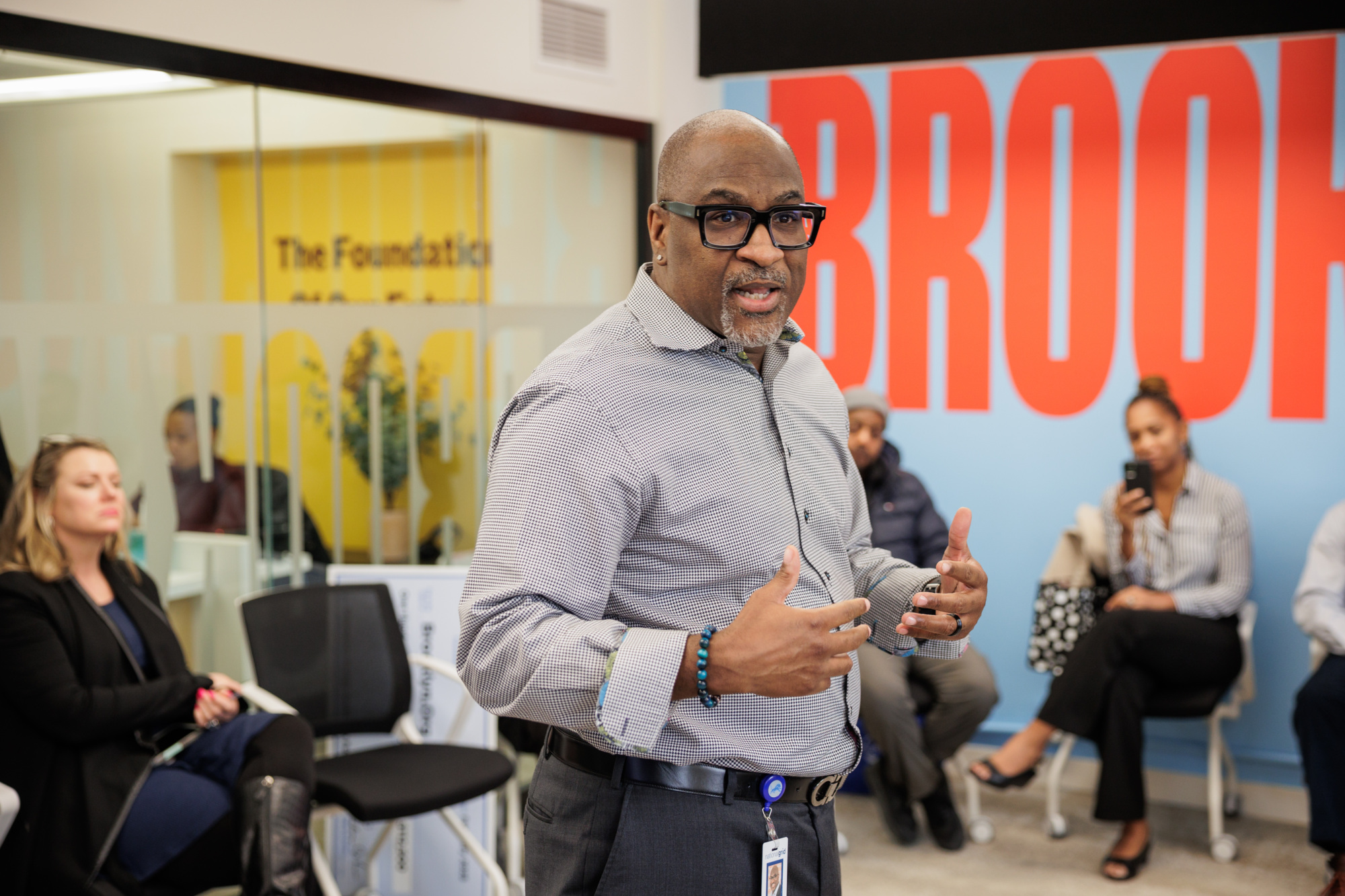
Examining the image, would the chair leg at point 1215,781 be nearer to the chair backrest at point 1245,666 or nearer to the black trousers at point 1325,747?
the chair backrest at point 1245,666

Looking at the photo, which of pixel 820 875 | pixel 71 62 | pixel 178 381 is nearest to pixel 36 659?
pixel 178 381

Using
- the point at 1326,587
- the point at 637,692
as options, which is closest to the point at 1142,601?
the point at 1326,587

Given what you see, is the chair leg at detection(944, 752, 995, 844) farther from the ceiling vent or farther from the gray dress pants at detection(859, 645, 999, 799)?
the ceiling vent

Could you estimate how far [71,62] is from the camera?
10.3 ft

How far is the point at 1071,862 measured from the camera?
4.08 m

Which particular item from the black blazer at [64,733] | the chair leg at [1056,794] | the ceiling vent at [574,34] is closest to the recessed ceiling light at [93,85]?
the black blazer at [64,733]

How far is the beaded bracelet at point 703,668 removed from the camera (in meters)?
1.34

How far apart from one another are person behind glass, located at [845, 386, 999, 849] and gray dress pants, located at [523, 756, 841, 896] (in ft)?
8.18

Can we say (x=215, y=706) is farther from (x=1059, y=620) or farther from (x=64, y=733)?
(x=1059, y=620)

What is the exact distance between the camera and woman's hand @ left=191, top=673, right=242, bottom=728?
3.07 meters

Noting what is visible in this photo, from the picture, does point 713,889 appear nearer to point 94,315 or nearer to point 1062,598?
point 94,315

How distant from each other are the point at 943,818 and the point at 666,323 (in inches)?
123

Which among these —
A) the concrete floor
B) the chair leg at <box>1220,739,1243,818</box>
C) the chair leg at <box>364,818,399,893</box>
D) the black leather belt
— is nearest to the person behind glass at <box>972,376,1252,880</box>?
the concrete floor

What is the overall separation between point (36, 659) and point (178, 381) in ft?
3.19
